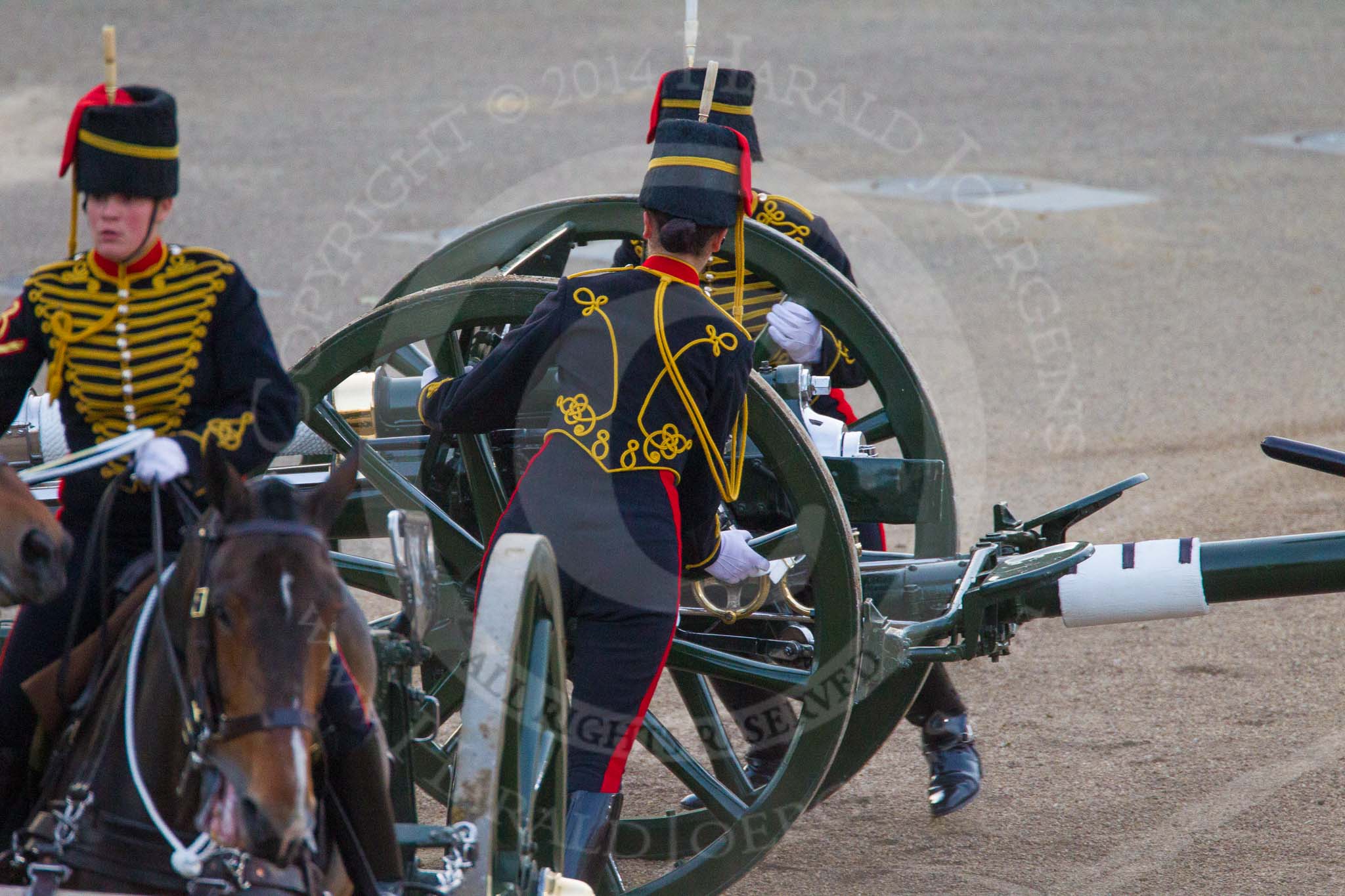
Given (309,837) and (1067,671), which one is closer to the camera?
(309,837)

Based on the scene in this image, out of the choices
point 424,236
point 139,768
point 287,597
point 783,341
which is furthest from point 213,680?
point 424,236

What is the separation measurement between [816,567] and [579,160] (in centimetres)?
798

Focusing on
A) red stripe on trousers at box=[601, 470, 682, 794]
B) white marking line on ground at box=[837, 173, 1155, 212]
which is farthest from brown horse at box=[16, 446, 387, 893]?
white marking line on ground at box=[837, 173, 1155, 212]

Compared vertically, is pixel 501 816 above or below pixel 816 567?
below

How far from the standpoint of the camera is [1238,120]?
39.6 feet

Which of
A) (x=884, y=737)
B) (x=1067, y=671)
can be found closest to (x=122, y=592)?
(x=884, y=737)

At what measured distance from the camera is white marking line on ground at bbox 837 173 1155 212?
31.8 ft

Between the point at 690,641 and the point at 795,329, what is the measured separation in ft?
2.82

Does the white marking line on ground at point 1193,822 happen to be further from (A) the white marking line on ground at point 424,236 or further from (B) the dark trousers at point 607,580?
(A) the white marking line on ground at point 424,236

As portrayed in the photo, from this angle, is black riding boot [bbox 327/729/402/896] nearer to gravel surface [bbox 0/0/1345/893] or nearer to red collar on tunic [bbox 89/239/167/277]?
red collar on tunic [bbox 89/239/167/277]

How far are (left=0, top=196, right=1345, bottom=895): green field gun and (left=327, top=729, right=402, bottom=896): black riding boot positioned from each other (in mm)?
90

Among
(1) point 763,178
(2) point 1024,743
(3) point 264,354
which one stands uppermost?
(1) point 763,178

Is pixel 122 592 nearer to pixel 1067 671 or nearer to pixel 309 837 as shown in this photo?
pixel 309 837

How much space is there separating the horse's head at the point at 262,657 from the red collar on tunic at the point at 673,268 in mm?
1010
